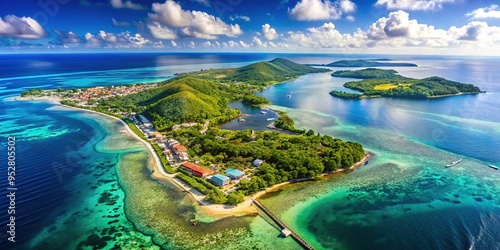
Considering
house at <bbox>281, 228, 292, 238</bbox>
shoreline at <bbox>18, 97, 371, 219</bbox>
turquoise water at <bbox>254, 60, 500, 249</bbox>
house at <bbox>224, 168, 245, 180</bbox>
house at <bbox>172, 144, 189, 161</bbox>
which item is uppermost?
house at <bbox>172, 144, 189, 161</bbox>

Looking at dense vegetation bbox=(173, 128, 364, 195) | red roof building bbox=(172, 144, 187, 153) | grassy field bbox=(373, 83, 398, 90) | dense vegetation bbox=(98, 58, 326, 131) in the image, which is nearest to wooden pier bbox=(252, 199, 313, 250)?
dense vegetation bbox=(173, 128, 364, 195)

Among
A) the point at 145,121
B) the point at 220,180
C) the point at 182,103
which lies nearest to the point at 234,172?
the point at 220,180

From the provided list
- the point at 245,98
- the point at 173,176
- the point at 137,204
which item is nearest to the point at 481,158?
the point at 173,176

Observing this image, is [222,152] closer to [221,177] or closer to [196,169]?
[196,169]

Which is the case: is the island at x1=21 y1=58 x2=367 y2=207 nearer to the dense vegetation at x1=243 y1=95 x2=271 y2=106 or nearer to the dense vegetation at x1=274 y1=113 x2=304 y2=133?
the dense vegetation at x1=274 y1=113 x2=304 y2=133

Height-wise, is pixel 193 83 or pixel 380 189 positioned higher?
pixel 193 83

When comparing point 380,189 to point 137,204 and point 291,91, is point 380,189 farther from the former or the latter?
point 291,91
